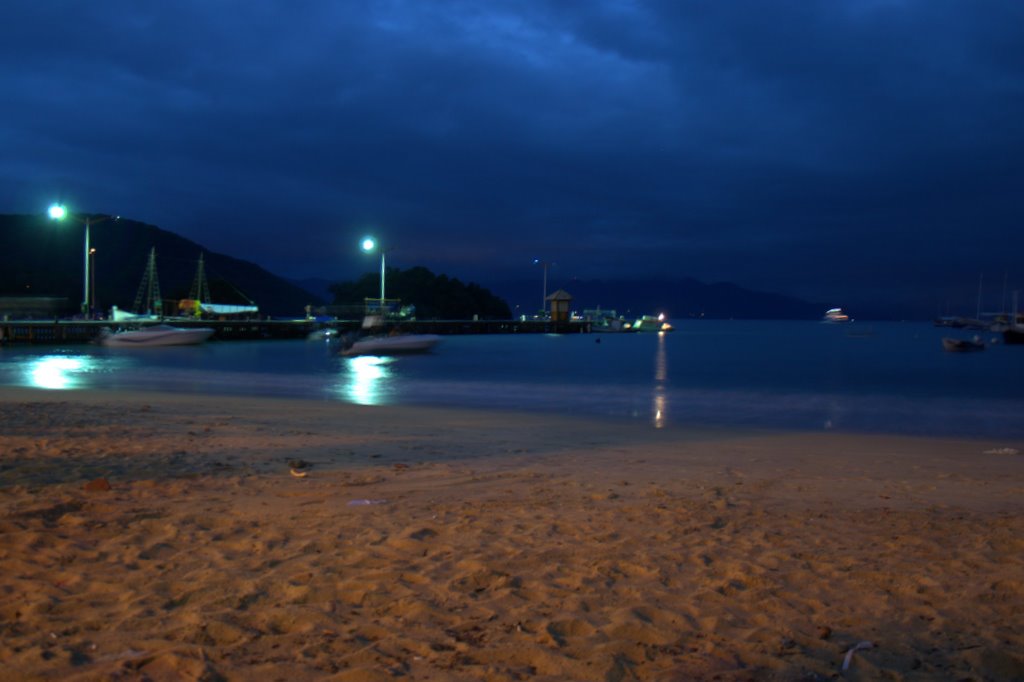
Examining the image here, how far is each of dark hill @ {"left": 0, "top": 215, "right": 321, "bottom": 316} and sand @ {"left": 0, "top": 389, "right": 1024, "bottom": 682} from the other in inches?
4079

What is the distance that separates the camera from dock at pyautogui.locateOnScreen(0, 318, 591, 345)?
55.3m

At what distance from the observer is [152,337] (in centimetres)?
5303

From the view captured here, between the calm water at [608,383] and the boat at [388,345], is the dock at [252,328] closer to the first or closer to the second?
the calm water at [608,383]

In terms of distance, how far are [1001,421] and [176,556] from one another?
75.3 ft

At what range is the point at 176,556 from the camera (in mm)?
5406

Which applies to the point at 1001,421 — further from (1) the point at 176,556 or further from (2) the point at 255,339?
(2) the point at 255,339

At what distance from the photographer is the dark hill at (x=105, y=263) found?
120m

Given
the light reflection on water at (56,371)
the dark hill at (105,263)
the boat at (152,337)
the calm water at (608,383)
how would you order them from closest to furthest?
the calm water at (608,383), the light reflection on water at (56,371), the boat at (152,337), the dark hill at (105,263)

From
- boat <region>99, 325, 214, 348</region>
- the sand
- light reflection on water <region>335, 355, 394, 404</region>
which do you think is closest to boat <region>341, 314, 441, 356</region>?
light reflection on water <region>335, 355, 394, 404</region>

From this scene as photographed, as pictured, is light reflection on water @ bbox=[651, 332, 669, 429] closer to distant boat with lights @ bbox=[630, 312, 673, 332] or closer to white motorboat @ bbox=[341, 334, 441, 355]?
white motorboat @ bbox=[341, 334, 441, 355]

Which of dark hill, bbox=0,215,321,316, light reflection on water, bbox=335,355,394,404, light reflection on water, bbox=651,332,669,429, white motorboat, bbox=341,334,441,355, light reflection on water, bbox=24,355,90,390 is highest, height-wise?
dark hill, bbox=0,215,321,316

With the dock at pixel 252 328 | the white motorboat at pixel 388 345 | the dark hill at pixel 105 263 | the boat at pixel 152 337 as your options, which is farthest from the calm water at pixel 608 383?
the dark hill at pixel 105 263

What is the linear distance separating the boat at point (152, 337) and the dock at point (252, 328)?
3069 mm

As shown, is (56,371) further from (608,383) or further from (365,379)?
(608,383)
